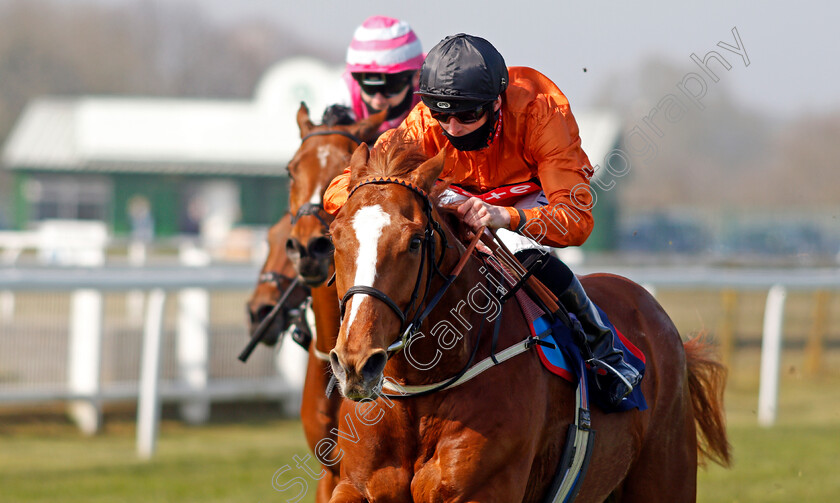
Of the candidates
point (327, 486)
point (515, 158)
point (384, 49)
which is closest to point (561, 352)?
point (515, 158)

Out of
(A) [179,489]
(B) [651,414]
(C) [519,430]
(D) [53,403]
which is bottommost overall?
(D) [53,403]

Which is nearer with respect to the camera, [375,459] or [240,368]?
[375,459]

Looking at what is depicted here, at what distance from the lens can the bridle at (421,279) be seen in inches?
92.9

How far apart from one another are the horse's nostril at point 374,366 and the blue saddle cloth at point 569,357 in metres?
0.83

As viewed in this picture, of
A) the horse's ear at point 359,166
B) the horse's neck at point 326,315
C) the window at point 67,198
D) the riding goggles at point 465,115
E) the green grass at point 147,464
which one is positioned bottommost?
the window at point 67,198

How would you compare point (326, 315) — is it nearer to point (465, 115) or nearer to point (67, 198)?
point (465, 115)

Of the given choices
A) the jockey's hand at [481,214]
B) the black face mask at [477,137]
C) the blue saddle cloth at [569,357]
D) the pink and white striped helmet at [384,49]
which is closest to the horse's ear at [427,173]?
the jockey's hand at [481,214]

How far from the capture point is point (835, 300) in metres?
10.7

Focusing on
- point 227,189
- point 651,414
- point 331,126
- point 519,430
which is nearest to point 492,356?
point 519,430

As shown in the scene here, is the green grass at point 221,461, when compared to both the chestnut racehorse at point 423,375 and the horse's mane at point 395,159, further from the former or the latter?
the horse's mane at point 395,159

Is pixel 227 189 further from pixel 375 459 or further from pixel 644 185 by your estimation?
pixel 375 459

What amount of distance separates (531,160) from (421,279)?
0.87 meters

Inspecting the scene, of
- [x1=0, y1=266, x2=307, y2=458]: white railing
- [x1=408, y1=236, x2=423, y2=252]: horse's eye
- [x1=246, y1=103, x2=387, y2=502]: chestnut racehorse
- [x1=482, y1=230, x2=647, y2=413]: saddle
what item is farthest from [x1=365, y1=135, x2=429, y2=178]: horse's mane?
[x1=0, y1=266, x2=307, y2=458]: white railing

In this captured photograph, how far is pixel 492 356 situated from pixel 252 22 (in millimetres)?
65636
